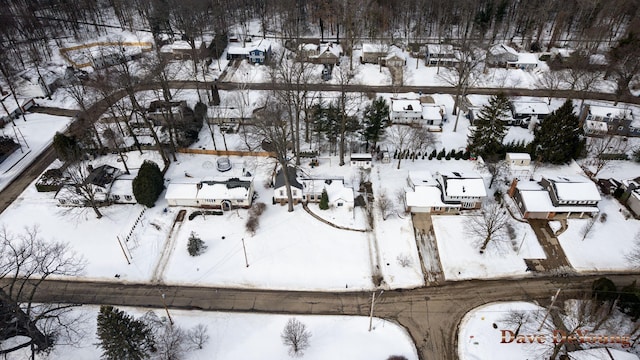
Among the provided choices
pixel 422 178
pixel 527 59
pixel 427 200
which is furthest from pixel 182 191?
pixel 527 59

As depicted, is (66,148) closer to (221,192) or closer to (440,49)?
(221,192)

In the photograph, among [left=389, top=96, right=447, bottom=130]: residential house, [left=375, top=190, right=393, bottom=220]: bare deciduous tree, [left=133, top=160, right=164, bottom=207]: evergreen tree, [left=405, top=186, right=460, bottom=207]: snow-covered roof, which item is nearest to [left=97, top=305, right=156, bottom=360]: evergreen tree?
[left=133, top=160, right=164, bottom=207]: evergreen tree

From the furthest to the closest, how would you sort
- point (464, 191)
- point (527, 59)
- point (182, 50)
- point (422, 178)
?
point (182, 50)
point (527, 59)
point (422, 178)
point (464, 191)

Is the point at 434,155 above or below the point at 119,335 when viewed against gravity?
below

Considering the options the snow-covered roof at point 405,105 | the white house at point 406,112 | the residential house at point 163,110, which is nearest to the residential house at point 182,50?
the residential house at point 163,110

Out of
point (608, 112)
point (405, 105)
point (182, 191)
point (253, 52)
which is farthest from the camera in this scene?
point (253, 52)

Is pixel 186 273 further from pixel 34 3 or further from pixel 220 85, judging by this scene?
pixel 34 3

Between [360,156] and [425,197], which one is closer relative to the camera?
[425,197]
